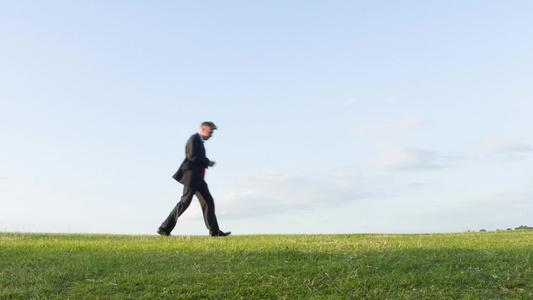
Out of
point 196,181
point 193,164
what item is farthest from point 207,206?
point 193,164

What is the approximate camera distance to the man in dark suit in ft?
49.8

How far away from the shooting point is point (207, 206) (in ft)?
50.8

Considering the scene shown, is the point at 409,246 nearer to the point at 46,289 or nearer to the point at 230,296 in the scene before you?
the point at 230,296

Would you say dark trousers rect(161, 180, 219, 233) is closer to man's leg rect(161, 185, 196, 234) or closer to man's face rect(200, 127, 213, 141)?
man's leg rect(161, 185, 196, 234)

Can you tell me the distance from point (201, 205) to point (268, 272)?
683 cm

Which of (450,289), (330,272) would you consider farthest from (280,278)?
(450,289)

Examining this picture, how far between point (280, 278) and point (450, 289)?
8.70ft

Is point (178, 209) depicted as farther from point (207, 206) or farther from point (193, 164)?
point (193, 164)

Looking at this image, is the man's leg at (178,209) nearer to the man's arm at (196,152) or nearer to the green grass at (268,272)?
the man's arm at (196,152)

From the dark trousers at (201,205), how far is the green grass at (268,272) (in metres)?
3.47

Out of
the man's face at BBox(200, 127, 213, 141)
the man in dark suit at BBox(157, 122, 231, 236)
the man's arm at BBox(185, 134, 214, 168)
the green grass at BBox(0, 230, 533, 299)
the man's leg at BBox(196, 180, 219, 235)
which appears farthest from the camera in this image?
the man's face at BBox(200, 127, 213, 141)

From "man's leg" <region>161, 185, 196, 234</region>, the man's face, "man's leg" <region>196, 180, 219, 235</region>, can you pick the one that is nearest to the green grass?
"man's leg" <region>161, 185, 196, 234</region>

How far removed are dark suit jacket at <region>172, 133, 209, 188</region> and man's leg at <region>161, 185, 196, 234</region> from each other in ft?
0.68

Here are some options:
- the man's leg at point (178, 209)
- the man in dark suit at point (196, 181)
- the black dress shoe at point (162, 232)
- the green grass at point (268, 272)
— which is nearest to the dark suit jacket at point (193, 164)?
the man in dark suit at point (196, 181)
